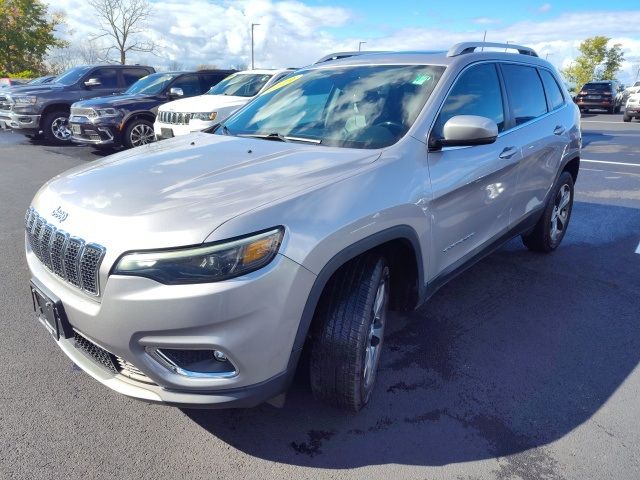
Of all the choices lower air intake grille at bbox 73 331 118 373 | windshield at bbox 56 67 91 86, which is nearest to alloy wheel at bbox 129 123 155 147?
windshield at bbox 56 67 91 86

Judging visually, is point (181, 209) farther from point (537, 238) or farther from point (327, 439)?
point (537, 238)

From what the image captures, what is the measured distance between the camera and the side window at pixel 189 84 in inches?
437

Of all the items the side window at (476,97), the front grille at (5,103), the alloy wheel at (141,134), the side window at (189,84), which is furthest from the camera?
the front grille at (5,103)

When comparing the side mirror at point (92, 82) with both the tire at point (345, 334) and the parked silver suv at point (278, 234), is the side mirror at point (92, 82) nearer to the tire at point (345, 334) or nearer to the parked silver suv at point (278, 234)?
the parked silver suv at point (278, 234)

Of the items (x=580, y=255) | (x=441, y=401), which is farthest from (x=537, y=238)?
(x=441, y=401)

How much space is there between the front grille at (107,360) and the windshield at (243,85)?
26.8 feet

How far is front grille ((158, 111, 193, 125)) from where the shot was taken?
876 centimetres

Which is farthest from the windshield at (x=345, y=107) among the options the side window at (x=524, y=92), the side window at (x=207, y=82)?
the side window at (x=207, y=82)

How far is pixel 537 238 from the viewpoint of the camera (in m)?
4.76

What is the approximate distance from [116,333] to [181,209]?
1.80 feet

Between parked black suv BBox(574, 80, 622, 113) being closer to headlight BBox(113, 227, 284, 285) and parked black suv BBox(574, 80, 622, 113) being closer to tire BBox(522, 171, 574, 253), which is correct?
tire BBox(522, 171, 574, 253)

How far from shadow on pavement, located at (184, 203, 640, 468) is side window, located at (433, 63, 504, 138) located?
1.35m

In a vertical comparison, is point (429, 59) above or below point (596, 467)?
above

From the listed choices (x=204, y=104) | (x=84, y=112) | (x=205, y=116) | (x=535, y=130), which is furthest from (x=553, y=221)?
(x=84, y=112)
